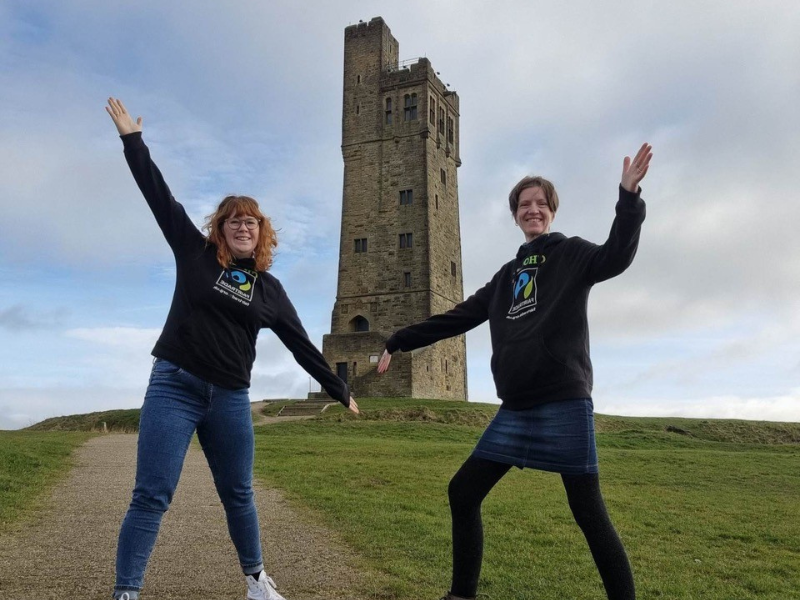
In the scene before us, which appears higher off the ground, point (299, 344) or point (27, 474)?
point (299, 344)

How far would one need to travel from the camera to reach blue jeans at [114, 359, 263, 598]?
4.09 m

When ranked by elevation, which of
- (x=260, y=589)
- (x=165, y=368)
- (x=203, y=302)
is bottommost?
(x=260, y=589)

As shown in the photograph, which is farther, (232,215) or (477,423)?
(477,423)

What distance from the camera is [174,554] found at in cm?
628

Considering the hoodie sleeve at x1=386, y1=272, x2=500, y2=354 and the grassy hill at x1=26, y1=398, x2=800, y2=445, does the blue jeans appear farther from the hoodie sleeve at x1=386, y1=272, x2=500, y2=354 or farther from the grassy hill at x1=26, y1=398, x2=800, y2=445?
the grassy hill at x1=26, y1=398, x2=800, y2=445

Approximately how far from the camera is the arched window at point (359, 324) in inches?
1730

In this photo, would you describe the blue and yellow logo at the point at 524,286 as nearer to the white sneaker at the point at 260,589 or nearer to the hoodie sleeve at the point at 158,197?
the hoodie sleeve at the point at 158,197

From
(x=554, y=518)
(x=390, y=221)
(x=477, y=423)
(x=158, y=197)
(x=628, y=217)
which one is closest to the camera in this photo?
(x=628, y=217)

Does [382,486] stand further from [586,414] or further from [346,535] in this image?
[586,414]

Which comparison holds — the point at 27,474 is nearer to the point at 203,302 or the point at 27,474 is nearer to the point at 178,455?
the point at 178,455

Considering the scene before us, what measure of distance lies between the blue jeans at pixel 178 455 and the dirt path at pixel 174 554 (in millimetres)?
851

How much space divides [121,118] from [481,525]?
11.2 ft

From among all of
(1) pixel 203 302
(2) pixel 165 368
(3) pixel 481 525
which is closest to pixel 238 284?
(1) pixel 203 302

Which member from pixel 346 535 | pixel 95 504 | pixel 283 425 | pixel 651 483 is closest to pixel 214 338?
pixel 346 535
